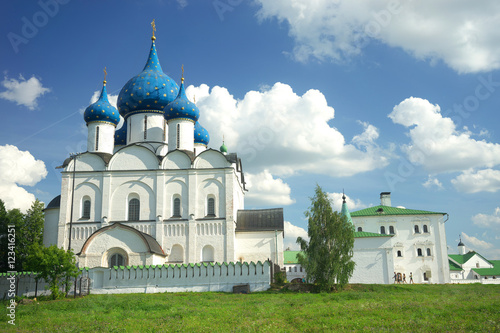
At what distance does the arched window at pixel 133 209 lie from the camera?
1048 inches

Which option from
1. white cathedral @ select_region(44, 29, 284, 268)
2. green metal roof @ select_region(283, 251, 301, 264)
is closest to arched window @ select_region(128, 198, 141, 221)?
white cathedral @ select_region(44, 29, 284, 268)

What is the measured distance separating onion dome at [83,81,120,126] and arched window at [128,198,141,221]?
563cm

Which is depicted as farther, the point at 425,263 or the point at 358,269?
the point at 425,263

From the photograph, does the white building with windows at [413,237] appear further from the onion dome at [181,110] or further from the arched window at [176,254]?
the onion dome at [181,110]

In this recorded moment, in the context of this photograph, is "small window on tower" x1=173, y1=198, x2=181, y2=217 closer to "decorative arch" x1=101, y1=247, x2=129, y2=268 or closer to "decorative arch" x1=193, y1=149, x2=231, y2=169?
"decorative arch" x1=193, y1=149, x2=231, y2=169

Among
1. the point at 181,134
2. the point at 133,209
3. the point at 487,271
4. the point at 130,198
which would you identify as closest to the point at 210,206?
the point at 133,209

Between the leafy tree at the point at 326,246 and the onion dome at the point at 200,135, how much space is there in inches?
580

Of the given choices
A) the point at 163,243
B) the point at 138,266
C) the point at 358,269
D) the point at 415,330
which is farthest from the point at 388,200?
the point at 415,330

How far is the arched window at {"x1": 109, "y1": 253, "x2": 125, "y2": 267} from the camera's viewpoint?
24078 mm

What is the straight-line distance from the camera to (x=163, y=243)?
25.8 m

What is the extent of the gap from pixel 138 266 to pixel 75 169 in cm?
919

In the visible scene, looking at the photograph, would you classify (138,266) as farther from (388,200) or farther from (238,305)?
(388,200)

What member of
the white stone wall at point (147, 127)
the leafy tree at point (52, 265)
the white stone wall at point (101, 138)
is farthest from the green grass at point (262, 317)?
the white stone wall at point (147, 127)

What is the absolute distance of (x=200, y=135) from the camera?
33750mm
